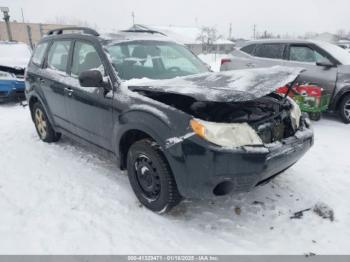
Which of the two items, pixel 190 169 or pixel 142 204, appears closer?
pixel 190 169

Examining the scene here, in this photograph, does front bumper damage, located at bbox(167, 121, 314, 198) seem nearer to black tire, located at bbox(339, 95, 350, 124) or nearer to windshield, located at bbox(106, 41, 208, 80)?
windshield, located at bbox(106, 41, 208, 80)

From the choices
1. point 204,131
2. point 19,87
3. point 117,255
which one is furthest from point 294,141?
point 19,87

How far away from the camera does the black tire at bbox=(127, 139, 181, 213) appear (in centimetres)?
283

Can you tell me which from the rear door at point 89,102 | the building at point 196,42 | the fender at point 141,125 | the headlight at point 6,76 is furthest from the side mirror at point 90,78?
the building at point 196,42

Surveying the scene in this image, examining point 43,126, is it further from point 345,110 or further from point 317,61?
point 345,110

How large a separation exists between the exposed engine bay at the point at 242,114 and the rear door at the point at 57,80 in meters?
1.67

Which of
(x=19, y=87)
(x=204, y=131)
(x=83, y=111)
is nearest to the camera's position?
(x=204, y=131)

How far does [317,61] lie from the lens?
6500 mm

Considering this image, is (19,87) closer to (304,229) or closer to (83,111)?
(83,111)

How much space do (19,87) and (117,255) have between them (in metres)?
6.81

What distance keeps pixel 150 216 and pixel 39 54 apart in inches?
135

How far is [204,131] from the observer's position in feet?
8.26

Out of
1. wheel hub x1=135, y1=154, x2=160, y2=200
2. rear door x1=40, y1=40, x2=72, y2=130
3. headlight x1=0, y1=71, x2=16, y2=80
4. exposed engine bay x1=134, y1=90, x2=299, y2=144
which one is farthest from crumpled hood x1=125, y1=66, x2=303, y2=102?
headlight x1=0, y1=71, x2=16, y2=80

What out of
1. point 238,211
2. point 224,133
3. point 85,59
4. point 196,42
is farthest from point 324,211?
point 196,42
